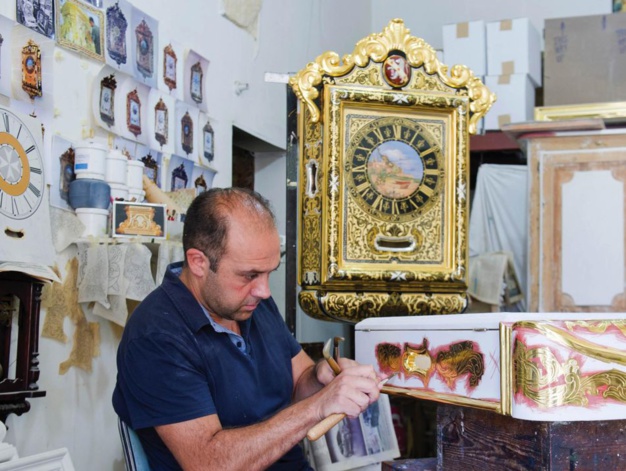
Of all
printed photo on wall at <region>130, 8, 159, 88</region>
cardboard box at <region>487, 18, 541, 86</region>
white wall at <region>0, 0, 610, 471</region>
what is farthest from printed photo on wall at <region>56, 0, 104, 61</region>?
cardboard box at <region>487, 18, 541, 86</region>

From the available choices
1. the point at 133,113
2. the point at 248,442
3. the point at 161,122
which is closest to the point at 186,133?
the point at 161,122

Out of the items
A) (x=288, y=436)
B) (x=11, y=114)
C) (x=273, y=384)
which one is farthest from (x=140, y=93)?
(x=288, y=436)

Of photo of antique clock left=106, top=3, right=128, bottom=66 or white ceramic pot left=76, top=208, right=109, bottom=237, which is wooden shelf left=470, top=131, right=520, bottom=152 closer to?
photo of antique clock left=106, top=3, right=128, bottom=66

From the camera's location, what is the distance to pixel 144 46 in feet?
11.4

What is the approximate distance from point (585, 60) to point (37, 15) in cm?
431

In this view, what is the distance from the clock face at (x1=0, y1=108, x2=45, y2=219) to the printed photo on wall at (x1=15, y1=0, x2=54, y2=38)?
37cm

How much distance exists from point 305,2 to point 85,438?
357 centimetres

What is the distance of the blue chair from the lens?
1.93m

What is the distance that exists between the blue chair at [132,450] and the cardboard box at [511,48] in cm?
495

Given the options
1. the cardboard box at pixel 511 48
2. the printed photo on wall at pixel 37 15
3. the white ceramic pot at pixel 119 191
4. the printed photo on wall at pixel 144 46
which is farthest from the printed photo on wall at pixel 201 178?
the cardboard box at pixel 511 48

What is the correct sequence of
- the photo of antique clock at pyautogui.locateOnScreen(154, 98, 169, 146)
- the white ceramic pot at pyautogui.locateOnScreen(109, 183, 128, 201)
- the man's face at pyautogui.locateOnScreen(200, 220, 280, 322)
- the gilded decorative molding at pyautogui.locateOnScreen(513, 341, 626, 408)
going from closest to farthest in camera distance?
1. the gilded decorative molding at pyautogui.locateOnScreen(513, 341, 626, 408)
2. the man's face at pyautogui.locateOnScreen(200, 220, 280, 322)
3. the white ceramic pot at pyautogui.locateOnScreen(109, 183, 128, 201)
4. the photo of antique clock at pyautogui.locateOnScreen(154, 98, 169, 146)

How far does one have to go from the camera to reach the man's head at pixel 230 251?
2051 millimetres

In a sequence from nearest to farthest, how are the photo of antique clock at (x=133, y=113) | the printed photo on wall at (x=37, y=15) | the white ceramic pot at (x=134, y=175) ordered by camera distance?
the printed photo on wall at (x=37, y=15)
the white ceramic pot at (x=134, y=175)
the photo of antique clock at (x=133, y=113)

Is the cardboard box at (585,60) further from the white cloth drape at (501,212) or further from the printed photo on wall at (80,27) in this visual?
the printed photo on wall at (80,27)
